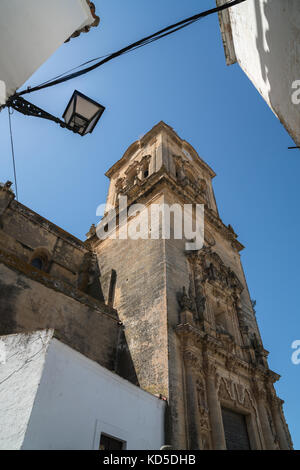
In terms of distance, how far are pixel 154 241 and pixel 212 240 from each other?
4597 mm

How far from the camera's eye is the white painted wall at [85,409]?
19.6 feet

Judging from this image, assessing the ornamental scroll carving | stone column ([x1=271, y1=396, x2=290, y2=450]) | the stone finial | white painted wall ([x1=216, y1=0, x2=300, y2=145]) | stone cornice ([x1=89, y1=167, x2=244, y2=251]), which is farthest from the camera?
the stone finial

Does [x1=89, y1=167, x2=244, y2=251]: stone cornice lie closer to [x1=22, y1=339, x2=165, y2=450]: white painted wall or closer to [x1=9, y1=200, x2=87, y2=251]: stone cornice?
[x1=9, y1=200, x2=87, y2=251]: stone cornice

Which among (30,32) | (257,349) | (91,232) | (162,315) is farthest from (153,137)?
(30,32)

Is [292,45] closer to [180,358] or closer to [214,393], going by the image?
[180,358]

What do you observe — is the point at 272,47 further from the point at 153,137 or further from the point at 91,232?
the point at 153,137

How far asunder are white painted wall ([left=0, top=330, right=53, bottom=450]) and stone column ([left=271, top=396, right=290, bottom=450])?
9103 mm

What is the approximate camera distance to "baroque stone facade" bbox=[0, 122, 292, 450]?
955 cm

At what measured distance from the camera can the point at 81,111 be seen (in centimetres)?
498

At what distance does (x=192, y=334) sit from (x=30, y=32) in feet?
28.5

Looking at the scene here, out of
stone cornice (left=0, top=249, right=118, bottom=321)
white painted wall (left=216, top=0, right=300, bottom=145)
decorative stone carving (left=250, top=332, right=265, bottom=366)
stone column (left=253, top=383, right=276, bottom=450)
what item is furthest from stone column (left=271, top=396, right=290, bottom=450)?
white painted wall (left=216, top=0, right=300, bottom=145)
